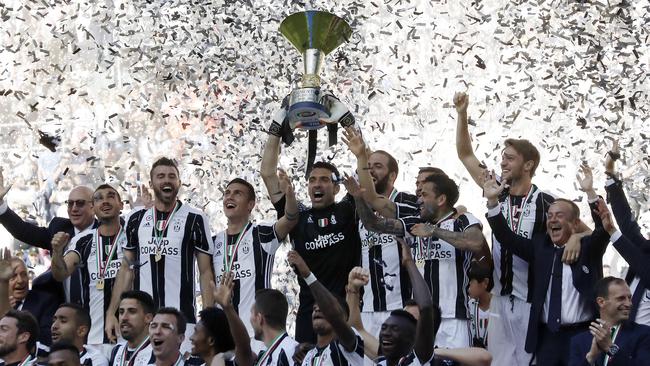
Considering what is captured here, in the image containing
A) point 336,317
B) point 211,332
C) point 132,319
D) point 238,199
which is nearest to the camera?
point 336,317

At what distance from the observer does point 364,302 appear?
28.4 feet

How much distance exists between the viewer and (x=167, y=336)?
7.58m

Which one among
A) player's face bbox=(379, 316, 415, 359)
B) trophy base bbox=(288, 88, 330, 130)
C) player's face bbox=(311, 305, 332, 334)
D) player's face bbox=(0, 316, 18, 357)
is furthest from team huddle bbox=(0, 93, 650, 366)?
player's face bbox=(379, 316, 415, 359)

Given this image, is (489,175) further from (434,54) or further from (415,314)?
(434,54)

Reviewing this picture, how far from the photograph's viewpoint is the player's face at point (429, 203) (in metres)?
8.24

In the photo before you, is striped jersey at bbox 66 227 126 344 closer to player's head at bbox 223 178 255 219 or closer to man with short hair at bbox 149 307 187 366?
player's head at bbox 223 178 255 219

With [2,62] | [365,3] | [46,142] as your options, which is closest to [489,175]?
[46,142]

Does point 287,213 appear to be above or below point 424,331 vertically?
above

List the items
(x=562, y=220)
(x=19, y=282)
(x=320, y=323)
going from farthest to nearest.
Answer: (x=19, y=282) < (x=562, y=220) < (x=320, y=323)

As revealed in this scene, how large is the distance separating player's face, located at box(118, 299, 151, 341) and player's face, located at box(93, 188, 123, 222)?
47.3 inches

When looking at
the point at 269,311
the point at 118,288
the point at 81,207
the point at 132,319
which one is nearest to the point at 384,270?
the point at 269,311

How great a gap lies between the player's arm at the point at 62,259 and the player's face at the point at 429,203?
252 cm

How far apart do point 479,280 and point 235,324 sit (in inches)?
85.7

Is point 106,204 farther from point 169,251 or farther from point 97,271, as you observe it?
point 169,251
